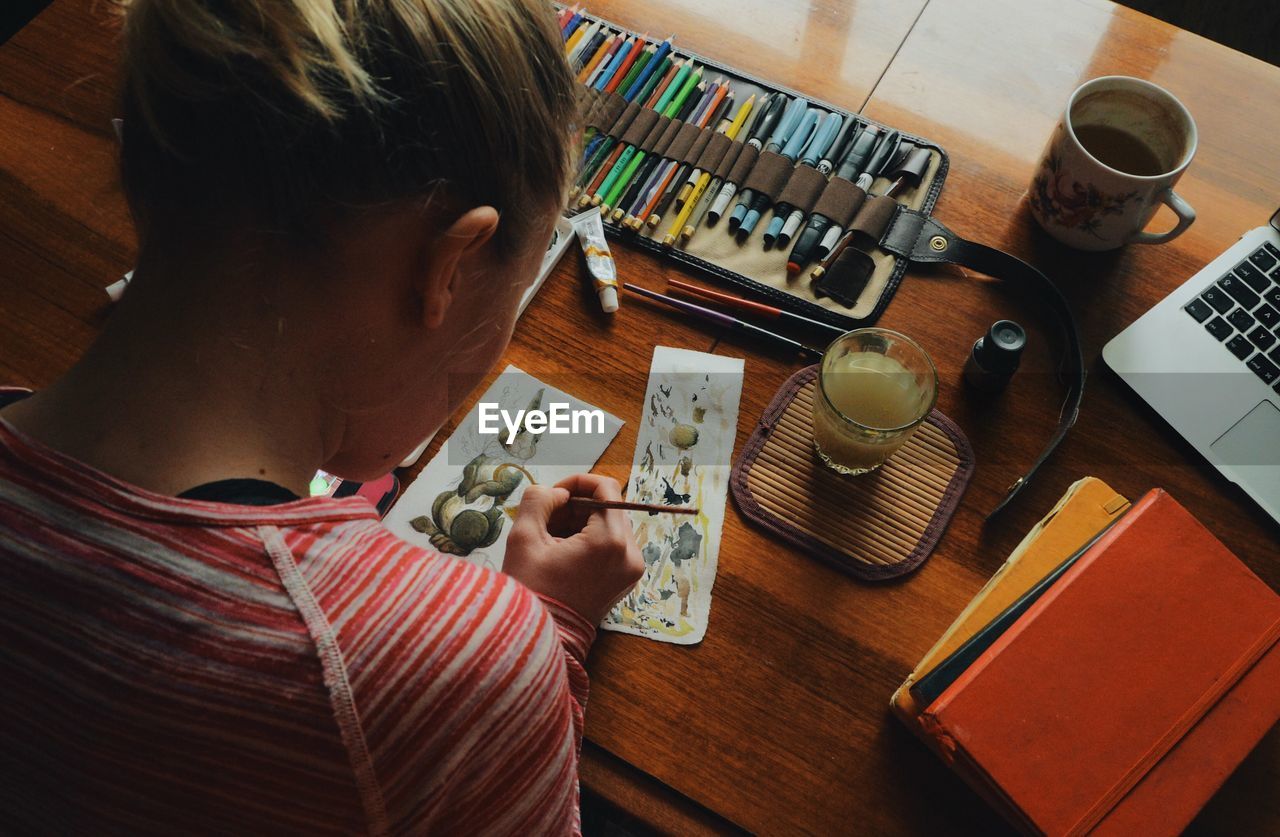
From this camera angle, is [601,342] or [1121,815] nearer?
[1121,815]

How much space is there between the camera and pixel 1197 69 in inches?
40.4

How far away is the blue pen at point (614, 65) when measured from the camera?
39.0 inches

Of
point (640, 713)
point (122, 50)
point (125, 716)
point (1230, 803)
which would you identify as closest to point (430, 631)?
point (125, 716)

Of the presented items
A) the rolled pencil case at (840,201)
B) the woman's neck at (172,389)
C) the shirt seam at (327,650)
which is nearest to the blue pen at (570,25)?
the rolled pencil case at (840,201)

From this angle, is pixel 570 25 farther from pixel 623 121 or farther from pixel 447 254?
pixel 447 254

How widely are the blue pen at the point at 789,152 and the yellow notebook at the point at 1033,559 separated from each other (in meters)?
0.40

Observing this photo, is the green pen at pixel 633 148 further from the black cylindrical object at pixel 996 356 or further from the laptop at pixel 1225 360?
the laptop at pixel 1225 360

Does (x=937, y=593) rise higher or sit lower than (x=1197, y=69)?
lower

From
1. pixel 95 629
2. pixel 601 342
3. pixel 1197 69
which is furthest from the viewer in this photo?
pixel 1197 69

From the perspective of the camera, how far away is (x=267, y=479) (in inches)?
21.0

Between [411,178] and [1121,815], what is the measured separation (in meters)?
0.66

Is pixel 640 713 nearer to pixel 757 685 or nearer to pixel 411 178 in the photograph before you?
pixel 757 685

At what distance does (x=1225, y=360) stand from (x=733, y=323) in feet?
1.59

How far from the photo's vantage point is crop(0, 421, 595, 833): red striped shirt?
0.45 m
